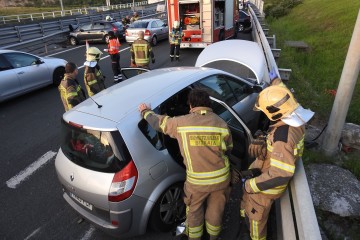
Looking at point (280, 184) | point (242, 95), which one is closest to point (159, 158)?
point (280, 184)

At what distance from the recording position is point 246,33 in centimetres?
2038

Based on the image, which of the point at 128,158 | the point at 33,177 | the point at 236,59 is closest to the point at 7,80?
the point at 33,177

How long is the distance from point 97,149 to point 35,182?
233cm

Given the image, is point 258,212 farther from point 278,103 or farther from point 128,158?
point 128,158

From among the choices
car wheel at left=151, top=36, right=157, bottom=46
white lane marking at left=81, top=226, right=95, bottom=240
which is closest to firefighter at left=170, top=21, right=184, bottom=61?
car wheel at left=151, top=36, right=157, bottom=46

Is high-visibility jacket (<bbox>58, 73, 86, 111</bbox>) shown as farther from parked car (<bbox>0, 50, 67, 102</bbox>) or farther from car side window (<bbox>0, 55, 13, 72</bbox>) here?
car side window (<bbox>0, 55, 13, 72</bbox>)

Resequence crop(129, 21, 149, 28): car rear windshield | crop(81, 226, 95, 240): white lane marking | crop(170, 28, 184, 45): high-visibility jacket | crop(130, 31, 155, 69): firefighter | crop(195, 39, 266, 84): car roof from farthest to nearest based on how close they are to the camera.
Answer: crop(129, 21, 149, 28): car rear windshield, crop(170, 28, 184, 45): high-visibility jacket, crop(130, 31, 155, 69): firefighter, crop(195, 39, 266, 84): car roof, crop(81, 226, 95, 240): white lane marking

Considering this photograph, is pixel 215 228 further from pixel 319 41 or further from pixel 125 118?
pixel 319 41

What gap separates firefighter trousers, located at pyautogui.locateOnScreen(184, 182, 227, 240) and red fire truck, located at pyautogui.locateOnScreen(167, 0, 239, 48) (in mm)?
11147

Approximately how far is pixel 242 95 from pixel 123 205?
2.68 m

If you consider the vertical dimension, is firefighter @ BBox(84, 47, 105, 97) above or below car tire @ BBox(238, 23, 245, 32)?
above

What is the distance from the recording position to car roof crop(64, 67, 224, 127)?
3111mm

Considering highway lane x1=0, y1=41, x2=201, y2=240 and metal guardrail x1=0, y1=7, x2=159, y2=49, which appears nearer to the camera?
highway lane x1=0, y1=41, x2=201, y2=240

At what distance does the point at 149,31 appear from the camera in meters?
15.7
